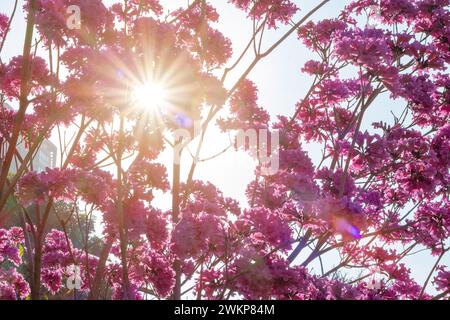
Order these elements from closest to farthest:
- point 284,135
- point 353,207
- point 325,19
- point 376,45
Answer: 1. point 353,207
2. point 376,45
3. point 284,135
4. point 325,19

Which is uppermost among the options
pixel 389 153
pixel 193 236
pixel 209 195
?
pixel 389 153

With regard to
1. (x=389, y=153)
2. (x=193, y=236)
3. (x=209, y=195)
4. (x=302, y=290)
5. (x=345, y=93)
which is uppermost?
(x=345, y=93)

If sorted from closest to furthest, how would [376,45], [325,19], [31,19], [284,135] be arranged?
[31,19]
[376,45]
[284,135]
[325,19]

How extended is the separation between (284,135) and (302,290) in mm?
2465

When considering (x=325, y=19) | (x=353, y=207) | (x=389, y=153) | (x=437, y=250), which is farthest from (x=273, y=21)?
(x=437, y=250)

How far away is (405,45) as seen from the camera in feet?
25.4

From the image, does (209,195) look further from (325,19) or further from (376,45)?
(325,19)

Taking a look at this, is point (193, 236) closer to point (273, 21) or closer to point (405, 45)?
point (273, 21)

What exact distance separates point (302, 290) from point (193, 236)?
123cm

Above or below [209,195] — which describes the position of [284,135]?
above

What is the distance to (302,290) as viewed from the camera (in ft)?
17.2

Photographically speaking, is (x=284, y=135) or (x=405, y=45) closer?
(x=284, y=135)

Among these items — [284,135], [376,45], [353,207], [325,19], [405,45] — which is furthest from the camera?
[325,19]

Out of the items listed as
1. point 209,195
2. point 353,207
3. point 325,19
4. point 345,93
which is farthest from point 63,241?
point 325,19
